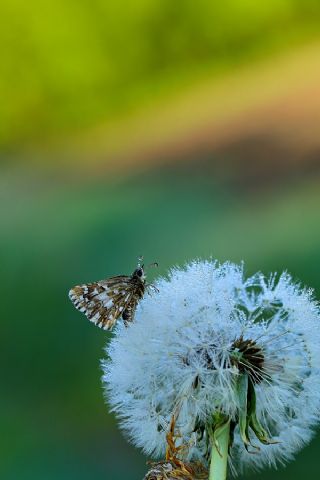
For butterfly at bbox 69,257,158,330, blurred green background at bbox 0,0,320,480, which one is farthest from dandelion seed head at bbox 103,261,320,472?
blurred green background at bbox 0,0,320,480

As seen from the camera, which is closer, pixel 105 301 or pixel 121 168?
pixel 105 301

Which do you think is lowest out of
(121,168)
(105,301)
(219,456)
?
(219,456)

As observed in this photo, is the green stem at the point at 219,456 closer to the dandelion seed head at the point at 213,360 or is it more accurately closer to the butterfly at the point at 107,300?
the dandelion seed head at the point at 213,360

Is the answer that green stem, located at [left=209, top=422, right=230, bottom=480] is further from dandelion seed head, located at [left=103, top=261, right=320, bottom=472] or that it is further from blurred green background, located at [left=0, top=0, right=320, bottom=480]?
blurred green background, located at [left=0, top=0, right=320, bottom=480]

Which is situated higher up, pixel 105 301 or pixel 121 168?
pixel 121 168

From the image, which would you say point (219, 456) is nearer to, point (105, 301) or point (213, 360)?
point (213, 360)

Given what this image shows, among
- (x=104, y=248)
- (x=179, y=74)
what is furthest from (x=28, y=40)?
(x=104, y=248)

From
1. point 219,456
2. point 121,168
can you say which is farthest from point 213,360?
point 121,168

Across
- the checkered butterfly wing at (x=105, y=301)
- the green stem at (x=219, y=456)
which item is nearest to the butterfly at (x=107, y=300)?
the checkered butterfly wing at (x=105, y=301)
